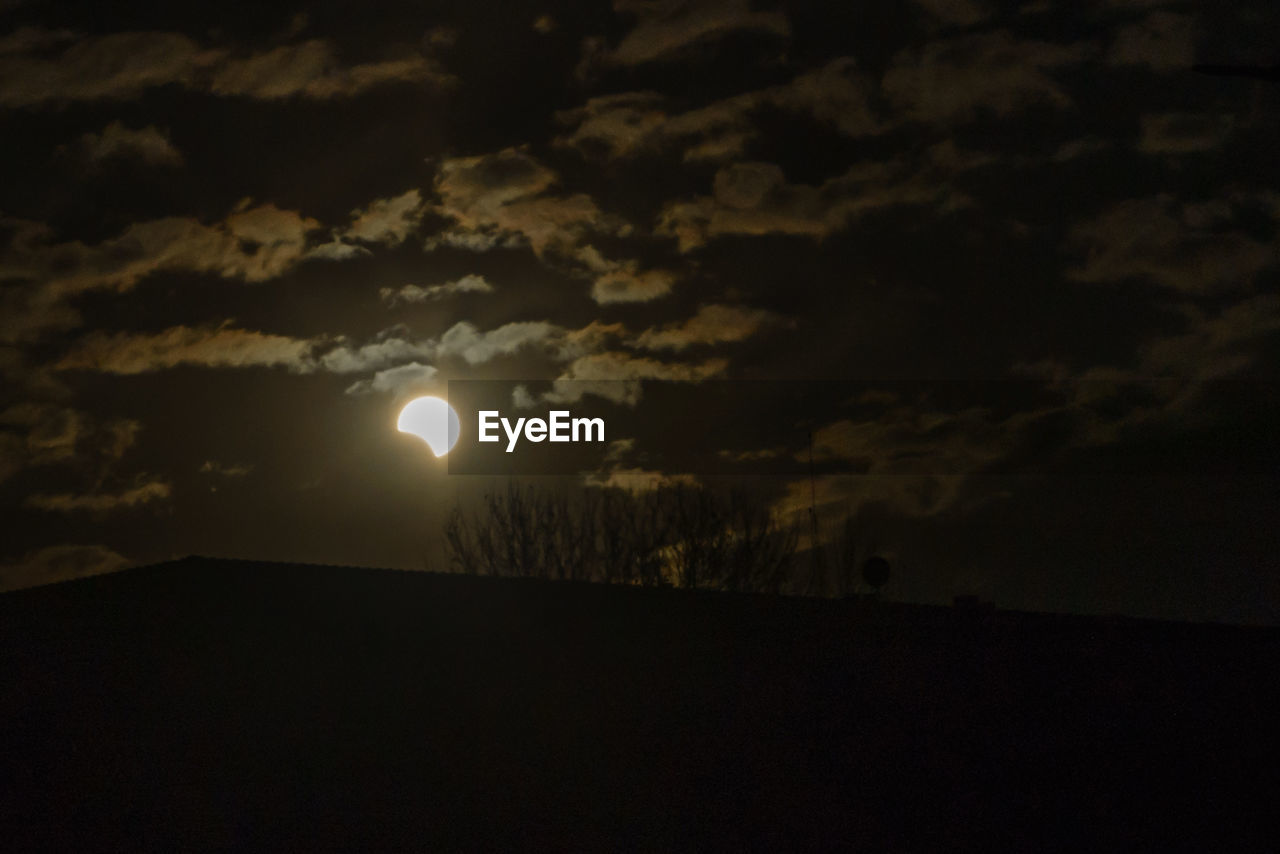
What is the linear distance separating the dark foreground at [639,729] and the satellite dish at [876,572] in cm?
926

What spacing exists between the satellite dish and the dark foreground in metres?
9.26

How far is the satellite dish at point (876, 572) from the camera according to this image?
23.7 meters

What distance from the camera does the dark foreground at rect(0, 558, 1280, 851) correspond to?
380 inches

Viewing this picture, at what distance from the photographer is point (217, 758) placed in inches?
434

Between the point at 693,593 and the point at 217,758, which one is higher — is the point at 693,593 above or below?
above

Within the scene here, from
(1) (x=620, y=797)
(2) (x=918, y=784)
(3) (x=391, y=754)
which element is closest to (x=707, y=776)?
(1) (x=620, y=797)

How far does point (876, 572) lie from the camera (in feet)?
77.9

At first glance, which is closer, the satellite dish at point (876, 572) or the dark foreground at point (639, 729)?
the dark foreground at point (639, 729)

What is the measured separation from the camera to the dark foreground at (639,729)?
9656 mm

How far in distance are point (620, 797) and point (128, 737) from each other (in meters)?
5.07

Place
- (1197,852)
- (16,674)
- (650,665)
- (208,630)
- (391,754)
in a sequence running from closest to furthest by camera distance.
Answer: (1197,852) < (391,754) < (650,665) < (16,674) < (208,630)

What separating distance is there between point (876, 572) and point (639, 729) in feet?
44.0

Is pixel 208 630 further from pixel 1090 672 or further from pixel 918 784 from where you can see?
pixel 1090 672

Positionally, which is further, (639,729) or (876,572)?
(876,572)
